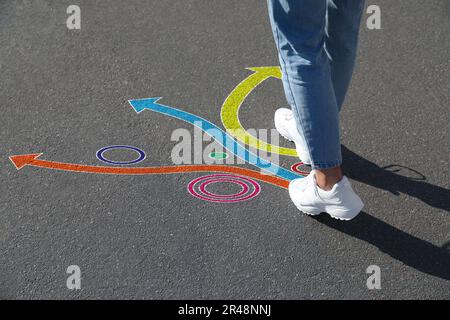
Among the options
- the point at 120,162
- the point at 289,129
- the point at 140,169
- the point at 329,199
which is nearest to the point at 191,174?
the point at 140,169

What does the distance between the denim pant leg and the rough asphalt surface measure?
17.0 inches

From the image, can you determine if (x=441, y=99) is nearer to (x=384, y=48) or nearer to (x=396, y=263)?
(x=384, y=48)

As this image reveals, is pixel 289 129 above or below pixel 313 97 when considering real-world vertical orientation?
below

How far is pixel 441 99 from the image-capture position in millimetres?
3596

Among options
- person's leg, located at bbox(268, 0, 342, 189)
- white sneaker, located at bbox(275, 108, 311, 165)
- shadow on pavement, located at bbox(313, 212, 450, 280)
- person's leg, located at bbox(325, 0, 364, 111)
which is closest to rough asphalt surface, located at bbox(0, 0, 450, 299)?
shadow on pavement, located at bbox(313, 212, 450, 280)

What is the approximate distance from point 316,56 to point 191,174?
35.8 inches

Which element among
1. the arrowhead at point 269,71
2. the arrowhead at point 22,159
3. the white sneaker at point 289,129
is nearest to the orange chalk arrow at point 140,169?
the arrowhead at point 22,159

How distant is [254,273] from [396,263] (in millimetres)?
575

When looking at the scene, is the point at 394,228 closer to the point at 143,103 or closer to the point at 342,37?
the point at 342,37

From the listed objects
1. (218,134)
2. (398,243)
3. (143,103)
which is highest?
(143,103)

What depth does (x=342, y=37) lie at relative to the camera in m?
2.78

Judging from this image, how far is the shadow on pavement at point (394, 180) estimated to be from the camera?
306 cm
